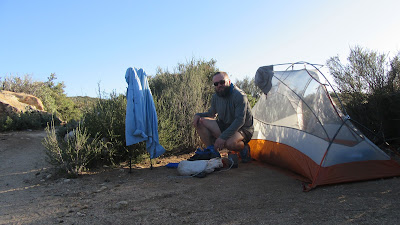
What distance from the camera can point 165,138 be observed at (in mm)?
5164

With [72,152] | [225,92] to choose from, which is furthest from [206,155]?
[72,152]

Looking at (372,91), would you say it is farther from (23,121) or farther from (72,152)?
(23,121)

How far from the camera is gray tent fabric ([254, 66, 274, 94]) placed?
4.81 meters

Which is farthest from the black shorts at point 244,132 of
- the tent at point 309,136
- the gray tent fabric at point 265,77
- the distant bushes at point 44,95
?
the distant bushes at point 44,95

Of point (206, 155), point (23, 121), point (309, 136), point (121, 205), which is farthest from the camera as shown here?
point (23, 121)

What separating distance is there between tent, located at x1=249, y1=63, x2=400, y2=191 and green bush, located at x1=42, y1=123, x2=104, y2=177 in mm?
2818

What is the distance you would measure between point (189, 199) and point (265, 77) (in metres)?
2.66

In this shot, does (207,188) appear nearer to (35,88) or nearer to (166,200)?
(166,200)

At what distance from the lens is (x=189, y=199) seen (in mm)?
3090

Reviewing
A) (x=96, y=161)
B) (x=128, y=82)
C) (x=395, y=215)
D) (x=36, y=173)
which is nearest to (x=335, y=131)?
(x=395, y=215)

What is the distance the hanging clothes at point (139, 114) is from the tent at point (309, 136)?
6.28 feet

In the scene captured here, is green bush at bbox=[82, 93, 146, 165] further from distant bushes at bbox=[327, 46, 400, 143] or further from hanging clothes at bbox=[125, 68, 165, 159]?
distant bushes at bbox=[327, 46, 400, 143]

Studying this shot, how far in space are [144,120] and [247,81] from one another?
783 cm

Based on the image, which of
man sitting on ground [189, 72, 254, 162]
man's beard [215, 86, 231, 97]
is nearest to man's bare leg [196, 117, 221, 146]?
man sitting on ground [189, 72, 254, 162]
